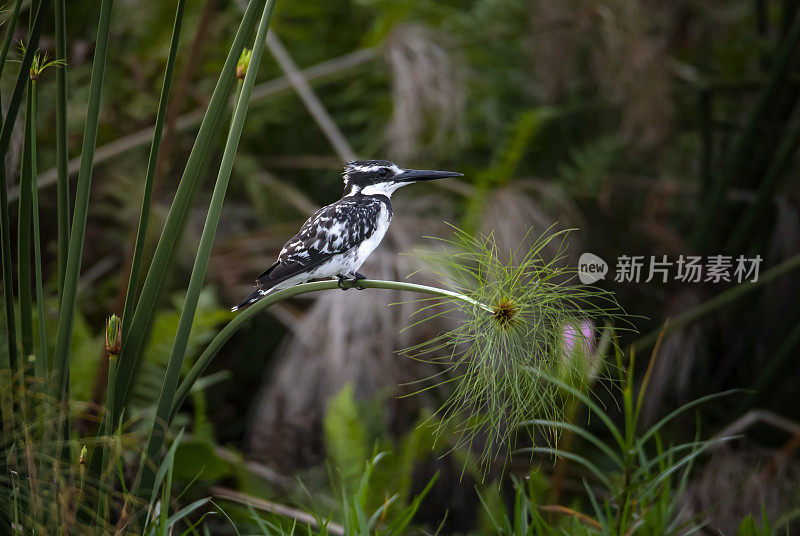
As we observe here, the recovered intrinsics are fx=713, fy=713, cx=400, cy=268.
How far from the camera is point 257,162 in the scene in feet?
8.64

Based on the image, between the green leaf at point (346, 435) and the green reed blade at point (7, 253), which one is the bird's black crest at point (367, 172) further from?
the green leaf at point (346, 435)

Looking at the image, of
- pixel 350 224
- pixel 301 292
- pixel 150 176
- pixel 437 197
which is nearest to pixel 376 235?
pixel 350 224

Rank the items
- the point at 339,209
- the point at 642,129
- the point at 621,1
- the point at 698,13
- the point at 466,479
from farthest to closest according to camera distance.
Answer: the point at 698,13
the point at 642,129
the point at 621,1
the point at 466,479
the point at 339,209

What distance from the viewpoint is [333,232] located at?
788 millimetres

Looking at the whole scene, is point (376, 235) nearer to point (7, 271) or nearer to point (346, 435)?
point (7, 271)

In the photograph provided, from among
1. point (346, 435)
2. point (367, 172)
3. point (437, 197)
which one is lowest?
point (346, 435)

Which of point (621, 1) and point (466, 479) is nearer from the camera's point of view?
point (466, 479)

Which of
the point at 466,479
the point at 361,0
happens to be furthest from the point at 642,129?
the point at 466,479

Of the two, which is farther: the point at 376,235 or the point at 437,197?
the point at 437,197

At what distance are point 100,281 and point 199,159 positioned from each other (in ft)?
6.52

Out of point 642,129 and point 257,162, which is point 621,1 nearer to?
point 642,129

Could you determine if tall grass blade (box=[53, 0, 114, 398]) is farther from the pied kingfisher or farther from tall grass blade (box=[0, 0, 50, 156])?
the pied kingfisher

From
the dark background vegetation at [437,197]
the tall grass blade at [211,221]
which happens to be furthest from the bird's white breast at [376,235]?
the dark background vegetation at [437,197]

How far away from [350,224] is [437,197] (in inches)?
63.5
